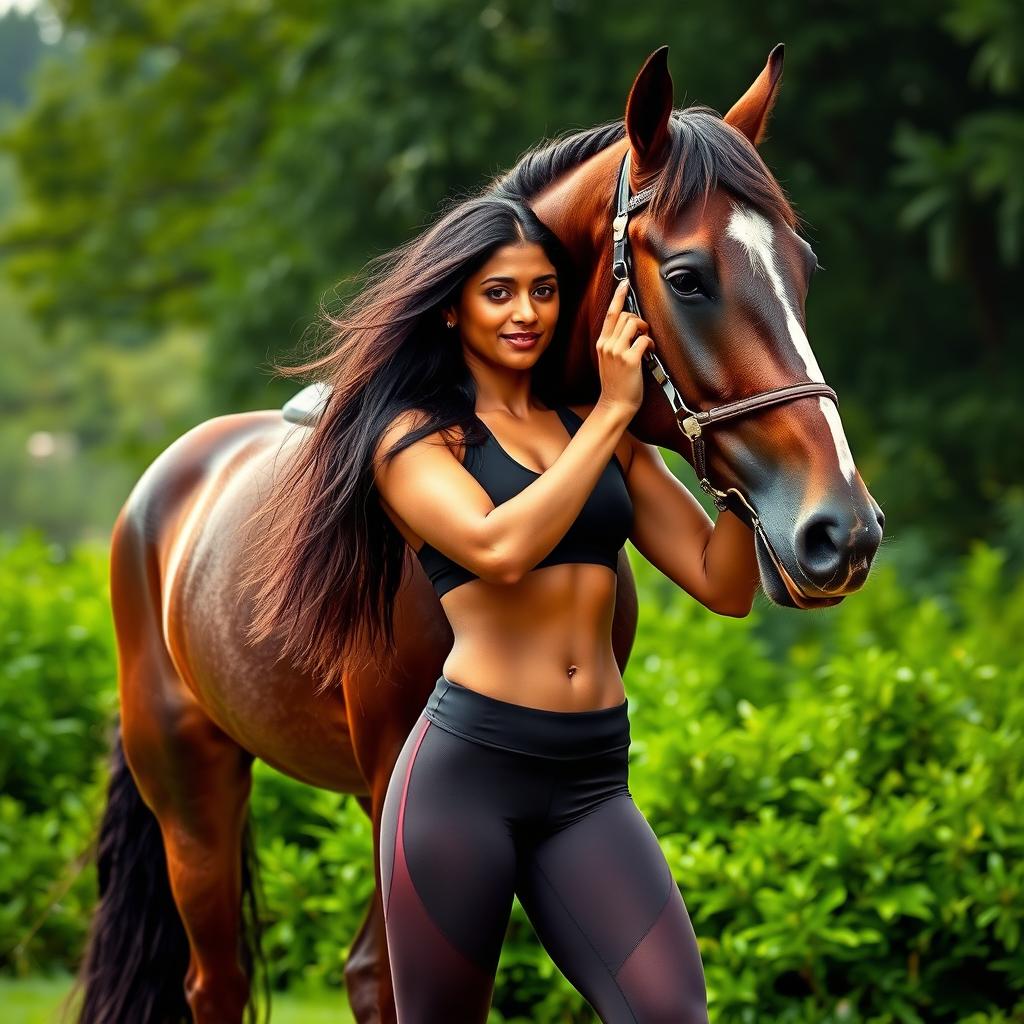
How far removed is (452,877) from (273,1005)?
10.6 ft

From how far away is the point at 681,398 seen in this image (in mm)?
2520

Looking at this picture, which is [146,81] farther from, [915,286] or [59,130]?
[915,286]

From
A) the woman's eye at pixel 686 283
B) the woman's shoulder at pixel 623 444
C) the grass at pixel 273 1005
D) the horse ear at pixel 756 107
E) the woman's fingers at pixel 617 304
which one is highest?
the horse ear at pixel 756 107

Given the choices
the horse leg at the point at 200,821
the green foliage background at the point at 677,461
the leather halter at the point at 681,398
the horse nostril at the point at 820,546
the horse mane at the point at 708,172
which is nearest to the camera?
the horse nostril at the point at 820,546

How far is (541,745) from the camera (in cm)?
247

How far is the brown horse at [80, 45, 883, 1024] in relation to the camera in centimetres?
241

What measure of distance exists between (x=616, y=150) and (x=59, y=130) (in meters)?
17.0

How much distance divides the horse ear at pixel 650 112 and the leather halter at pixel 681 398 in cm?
6

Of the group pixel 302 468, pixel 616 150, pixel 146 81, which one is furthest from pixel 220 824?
pixel 146 81

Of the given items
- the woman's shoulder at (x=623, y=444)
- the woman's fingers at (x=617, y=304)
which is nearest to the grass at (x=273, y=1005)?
the woman's shoulder at (x=623, y=444)

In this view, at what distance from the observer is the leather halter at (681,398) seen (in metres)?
2.39

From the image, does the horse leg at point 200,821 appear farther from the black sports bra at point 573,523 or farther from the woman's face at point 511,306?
the woman's face at point 511,306

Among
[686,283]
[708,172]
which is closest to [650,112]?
[708,172]

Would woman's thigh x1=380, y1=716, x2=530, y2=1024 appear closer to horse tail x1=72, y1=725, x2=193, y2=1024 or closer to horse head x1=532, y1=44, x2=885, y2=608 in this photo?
horse head x1=532, y1=44, x2=885, y2=608
